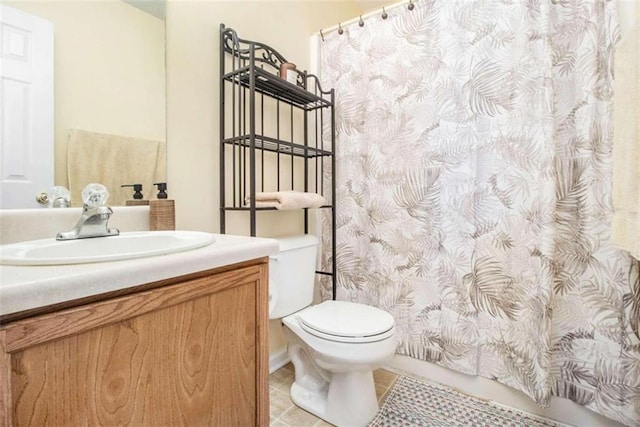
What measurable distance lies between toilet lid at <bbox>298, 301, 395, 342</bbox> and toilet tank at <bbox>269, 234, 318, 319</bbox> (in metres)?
0.10

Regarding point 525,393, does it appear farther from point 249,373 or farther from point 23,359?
point 23,359

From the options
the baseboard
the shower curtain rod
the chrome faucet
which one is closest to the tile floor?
the baseboard

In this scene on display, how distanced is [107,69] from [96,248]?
0.60 meters

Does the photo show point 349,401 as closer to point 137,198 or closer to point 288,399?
point 288,399

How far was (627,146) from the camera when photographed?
96cm

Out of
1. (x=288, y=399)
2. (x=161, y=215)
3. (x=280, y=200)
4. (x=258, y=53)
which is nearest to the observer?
(x=161, y=215)

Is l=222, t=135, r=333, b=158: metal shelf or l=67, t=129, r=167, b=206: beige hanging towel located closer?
l=67, t=129, r=167, b=206: beige hanging towel

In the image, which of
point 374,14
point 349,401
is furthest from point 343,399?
point 374,14

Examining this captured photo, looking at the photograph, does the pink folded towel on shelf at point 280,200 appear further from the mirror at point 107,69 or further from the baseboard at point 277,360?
the baseboard at point 277,360

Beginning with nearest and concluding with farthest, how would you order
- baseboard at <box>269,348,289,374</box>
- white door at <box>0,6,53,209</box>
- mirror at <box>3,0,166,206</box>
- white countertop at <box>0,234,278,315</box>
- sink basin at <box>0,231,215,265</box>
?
1. white countertop at <box>0,234,278,315</box>
2. sink basin at <box>0,231,215,265</box>
3. white door at <box>0,6,53,209</box>
4. mirror at <box>3,0,166,206</box>
5. baseboard at <box>269,348,289,374</box>

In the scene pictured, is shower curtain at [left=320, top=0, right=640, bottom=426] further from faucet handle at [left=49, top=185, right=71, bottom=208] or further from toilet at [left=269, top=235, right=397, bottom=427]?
faucet handle at [left=49, top=185, right=71, bottom=208]

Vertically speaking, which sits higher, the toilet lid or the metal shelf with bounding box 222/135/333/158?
the metal shelf with bounding box 222/135/333/158

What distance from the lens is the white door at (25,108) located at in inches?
31.4

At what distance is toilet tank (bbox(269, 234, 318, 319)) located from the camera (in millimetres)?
1364
